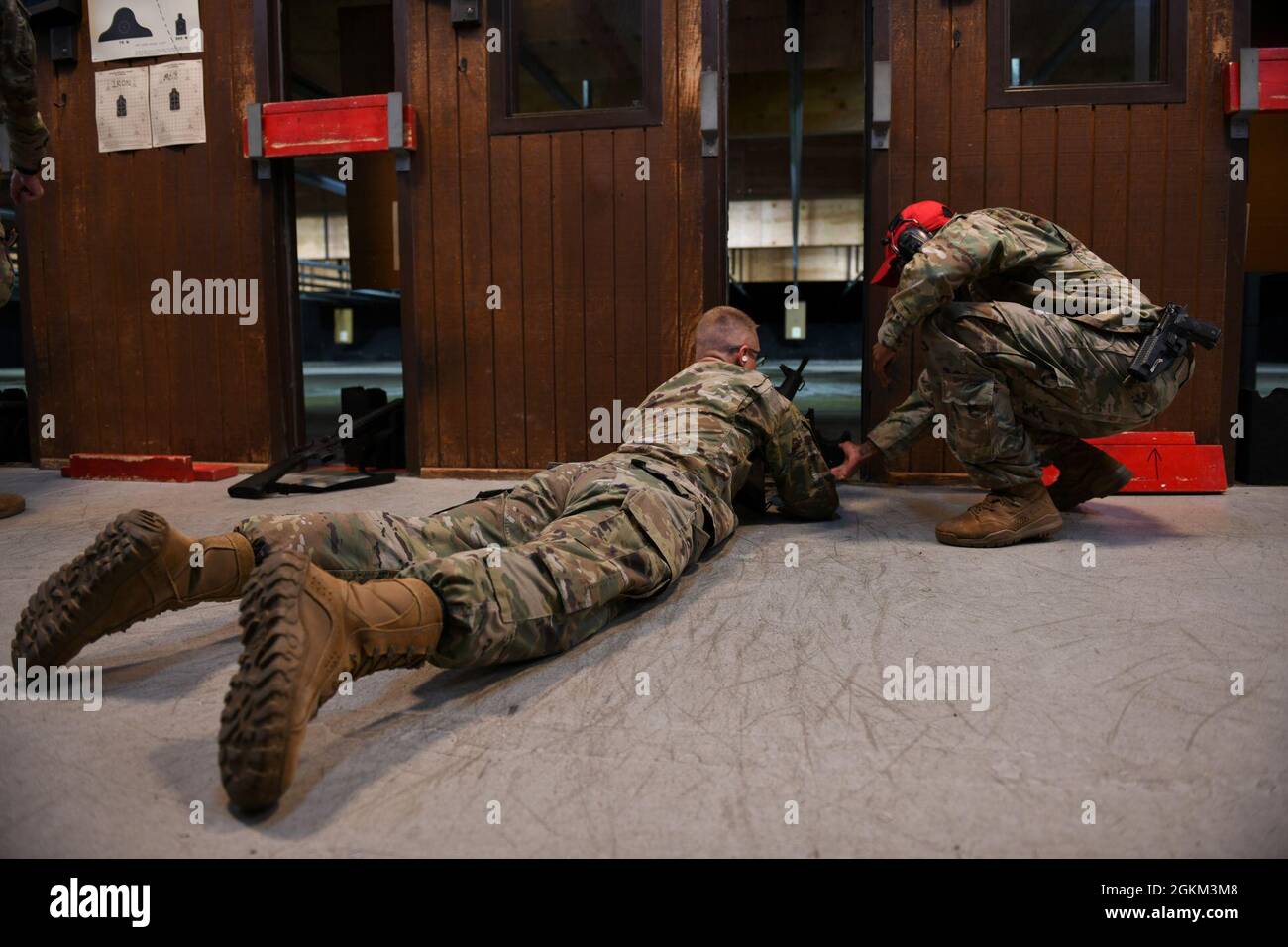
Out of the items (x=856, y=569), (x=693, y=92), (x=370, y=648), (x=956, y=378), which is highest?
(x=693, y=92)

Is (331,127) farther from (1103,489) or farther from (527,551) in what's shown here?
(1103,489)

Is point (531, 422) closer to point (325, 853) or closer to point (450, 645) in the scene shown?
point (450, 645)

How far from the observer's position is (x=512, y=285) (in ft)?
12.6

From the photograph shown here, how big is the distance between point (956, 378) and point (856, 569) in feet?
2.21

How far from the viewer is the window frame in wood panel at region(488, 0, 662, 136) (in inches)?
143

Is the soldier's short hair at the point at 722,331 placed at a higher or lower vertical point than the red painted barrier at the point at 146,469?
higher

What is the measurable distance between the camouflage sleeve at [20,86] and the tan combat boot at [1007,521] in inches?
133

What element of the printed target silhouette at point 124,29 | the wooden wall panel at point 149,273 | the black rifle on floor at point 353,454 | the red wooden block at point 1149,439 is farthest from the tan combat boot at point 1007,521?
the printed target silhouette at point 124,29

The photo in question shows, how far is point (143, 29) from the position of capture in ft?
13.3

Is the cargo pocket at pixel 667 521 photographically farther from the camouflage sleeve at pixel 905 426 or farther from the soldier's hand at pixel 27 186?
the soldier's hand at pixel 27 186

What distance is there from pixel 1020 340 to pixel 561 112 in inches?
80.0

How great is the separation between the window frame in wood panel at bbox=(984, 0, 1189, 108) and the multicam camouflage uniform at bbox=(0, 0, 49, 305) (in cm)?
341

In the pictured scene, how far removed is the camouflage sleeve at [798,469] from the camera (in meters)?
2.56

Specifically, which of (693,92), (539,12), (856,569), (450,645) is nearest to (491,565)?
(450,645)
